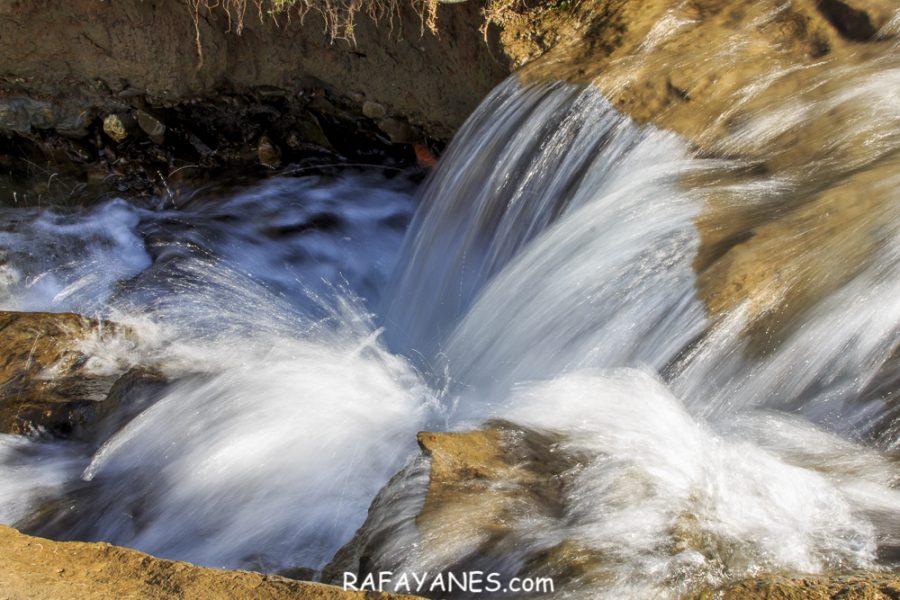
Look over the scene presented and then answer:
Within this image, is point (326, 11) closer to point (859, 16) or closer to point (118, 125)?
point (118, 125)

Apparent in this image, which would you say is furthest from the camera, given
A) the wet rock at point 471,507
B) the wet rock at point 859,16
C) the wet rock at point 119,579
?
the wet rock at point 859,16

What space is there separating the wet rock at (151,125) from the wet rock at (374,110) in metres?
1.32

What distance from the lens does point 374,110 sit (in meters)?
5.80

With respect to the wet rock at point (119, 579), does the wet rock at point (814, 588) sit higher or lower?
higher

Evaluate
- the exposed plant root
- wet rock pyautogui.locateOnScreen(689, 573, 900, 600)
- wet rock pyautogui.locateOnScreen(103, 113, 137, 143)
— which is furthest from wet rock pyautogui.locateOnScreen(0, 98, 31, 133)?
wet rock pyautogui.locateOnScreen(689, 573, 900, 600)

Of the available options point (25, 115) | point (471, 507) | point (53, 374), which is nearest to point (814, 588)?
point (471, 507)

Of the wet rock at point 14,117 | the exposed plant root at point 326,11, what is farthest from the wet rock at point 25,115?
the exposed plant root at point 326,11

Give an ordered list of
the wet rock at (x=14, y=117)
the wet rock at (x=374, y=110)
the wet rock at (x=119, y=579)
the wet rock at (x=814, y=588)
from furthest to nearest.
→ the wet rock at (x=14, y=117) → the wet rock at (x=374, y=110) → the wet rock at (x=119, y=579) → the wet rock at (x=814, y=588)

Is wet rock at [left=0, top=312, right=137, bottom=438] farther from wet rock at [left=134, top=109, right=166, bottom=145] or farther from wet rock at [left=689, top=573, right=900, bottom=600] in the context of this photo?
wet rock at [left=689, top=573, right=900, bottom=600]

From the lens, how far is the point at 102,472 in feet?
11.0

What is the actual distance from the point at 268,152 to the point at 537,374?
326 cm

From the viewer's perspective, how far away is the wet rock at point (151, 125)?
5.94 metres

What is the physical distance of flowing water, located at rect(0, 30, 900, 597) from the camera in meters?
2.39

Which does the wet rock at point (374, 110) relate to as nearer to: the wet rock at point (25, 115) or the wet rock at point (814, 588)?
the wet rock at point (25, 115)
